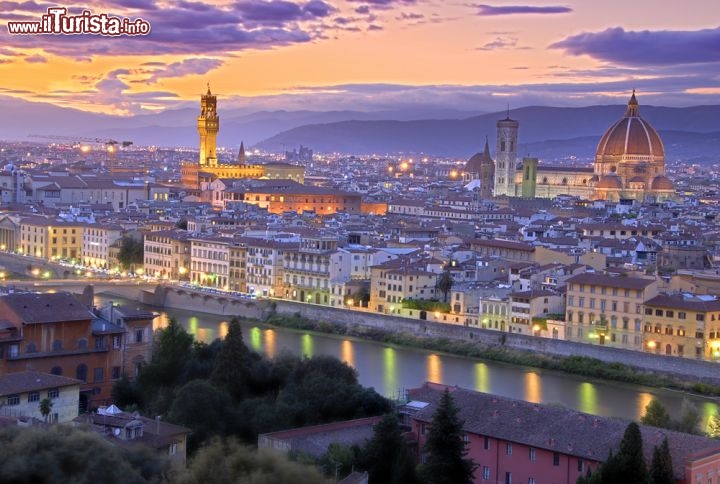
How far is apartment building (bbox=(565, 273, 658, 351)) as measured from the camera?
1548cm

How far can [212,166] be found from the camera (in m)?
47.0

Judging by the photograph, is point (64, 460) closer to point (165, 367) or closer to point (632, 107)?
point (165, 367)

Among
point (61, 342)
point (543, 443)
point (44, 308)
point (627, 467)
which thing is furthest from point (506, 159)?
point (627, 467)

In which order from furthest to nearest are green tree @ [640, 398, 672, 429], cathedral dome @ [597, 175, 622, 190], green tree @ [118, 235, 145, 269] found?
cathedral dome @ [597, 175, 622, 190] → green tree @ [118, 235, 145, 269] → green tree @ [640, 398, 672, 429]

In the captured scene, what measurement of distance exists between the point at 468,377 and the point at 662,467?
20.8ft

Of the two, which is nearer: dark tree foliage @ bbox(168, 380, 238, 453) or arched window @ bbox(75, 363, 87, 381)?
dark tree foliage @ bbox(168, 380, 238, 453)

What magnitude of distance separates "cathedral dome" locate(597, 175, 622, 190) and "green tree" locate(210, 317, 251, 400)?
110 feet

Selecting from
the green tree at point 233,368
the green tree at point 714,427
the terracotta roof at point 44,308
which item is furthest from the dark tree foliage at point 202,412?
the green tree at point 714,427

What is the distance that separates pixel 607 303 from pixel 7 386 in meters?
8.46

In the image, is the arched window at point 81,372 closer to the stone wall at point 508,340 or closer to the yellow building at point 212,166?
the stone wall at point 508,340

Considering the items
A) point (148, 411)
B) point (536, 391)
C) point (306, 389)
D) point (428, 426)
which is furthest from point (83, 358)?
point (536, 391)

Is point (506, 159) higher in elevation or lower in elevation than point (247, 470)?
higher

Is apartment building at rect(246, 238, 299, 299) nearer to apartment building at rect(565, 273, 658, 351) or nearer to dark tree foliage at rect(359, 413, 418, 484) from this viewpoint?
apartment building at rect(565, 273, 658, 351)

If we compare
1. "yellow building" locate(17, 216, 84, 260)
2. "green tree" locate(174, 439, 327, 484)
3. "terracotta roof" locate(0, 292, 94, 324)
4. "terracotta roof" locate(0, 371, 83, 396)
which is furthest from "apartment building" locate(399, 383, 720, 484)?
"yellow building" locate(17, 216, 84, 260)
